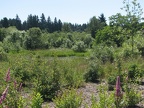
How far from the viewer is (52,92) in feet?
26.1

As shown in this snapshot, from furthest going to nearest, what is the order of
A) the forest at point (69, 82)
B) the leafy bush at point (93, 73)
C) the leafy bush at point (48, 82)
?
the leafy bush at point (93, 73)
the leafy bush at point (48, 82)
the forest at point (69, 82)

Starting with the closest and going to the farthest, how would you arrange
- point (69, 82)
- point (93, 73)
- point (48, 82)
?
1. point (48, 82)
2. point (69, 82)
3. point (93, 73)

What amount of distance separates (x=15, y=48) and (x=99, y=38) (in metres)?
14.7

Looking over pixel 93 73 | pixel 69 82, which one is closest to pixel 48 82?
pixel 69 82

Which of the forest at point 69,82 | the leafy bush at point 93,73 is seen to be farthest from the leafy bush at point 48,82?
the leafy bush at point 93,73

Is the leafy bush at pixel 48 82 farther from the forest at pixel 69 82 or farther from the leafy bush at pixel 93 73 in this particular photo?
the leafy bush at pixel 93 73

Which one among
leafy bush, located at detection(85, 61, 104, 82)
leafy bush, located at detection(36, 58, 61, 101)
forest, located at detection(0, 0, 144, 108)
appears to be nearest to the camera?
forest, located at detection(0, 0, 144, 108)

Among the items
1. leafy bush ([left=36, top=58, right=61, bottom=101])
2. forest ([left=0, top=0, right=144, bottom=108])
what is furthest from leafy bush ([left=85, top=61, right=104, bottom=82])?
leafy bush ([left=36, top=58, right=61, bottom=101])

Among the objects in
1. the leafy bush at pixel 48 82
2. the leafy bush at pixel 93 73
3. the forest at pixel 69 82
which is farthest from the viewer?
the leafy bush at pixel 93 73

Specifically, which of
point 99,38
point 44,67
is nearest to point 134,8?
point 44,67

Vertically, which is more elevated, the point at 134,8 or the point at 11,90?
the point at 134,8

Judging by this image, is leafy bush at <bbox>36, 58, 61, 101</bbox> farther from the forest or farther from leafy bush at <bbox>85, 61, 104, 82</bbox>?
leafy bush at <bbox>85, 61, 104, 82</bbox>

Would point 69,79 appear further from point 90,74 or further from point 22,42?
point 22,42

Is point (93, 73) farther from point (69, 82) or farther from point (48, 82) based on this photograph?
point (48, 82)
